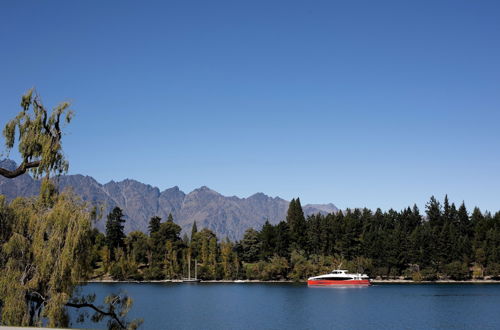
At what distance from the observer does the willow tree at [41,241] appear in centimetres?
2322

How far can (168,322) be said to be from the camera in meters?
54.2

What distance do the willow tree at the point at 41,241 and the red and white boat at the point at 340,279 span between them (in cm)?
9768

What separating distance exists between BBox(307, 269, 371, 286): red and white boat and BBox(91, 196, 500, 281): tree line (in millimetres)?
7900

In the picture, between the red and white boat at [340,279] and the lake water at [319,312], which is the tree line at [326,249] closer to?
the red and white boat at [340,279]

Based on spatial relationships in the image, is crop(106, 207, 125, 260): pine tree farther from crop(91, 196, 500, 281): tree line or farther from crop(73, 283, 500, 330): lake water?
crop(73, 283, 500, 330): lake water

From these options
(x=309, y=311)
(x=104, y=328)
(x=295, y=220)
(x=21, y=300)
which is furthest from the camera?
(x=295, y=220)

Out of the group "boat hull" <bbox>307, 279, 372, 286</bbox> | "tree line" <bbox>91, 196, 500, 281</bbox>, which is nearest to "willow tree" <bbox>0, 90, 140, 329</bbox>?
"boat hull" <bbox>307, 279, 372, 286</bbox>

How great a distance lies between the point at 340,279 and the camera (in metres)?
119

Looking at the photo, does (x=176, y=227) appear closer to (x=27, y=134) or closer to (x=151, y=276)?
(x=151, y=276)

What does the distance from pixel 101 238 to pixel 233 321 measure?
93917 millimetres

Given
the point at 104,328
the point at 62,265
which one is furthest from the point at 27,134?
the point at 104,328

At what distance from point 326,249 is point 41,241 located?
116m

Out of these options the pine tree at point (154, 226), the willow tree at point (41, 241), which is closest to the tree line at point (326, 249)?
the pine tree at point (154, 226)

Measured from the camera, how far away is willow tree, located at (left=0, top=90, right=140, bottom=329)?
23.2 metres
